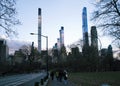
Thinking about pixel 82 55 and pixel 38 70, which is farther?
pixel 38 70

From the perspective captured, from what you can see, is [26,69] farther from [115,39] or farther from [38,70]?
[115,39]

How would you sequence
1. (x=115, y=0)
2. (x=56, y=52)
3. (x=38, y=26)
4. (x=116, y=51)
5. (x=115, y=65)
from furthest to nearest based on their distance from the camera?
(x=56, y=52)
(x=38, y=26)
(x=115, y=65)
(x=116, y=51)
(x=115, y=0)

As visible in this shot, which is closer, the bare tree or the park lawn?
the park lawn

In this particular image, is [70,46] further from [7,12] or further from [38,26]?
[7,12]

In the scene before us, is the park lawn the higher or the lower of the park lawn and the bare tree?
the lower

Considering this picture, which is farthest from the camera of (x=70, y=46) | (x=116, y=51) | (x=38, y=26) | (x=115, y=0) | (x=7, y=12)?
(x=70, y=46)

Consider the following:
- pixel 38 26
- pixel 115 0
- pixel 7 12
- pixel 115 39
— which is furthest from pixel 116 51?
pixel 38 26

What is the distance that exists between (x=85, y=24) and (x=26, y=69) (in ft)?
136

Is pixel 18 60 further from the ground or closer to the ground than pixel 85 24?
closer to the ground

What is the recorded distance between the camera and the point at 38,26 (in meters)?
140

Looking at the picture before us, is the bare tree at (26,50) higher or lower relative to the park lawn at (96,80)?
higher

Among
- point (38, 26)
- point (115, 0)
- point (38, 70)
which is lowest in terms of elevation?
point (38, 70)

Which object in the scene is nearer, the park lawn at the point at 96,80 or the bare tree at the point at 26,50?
the park lawn at the point at 96,80

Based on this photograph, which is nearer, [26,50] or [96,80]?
[96,80]
